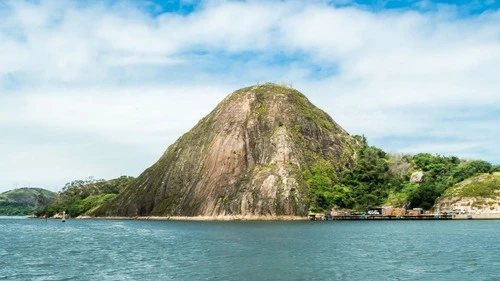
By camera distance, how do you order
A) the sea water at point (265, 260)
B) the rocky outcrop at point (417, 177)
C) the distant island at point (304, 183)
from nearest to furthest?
1. the sea water at point (265, 260)
2. the distant island at point (304, 183)
3. the rocky outcrop at point (417, 177)

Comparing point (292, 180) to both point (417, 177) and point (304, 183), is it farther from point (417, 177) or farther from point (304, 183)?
point (417, 177)

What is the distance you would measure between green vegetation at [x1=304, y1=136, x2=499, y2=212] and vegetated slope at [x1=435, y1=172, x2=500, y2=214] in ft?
0.95

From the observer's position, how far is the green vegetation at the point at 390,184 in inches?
6644

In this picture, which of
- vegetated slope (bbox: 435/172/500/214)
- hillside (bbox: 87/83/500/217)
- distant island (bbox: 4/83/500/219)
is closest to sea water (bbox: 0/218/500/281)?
vegetated slope (bbox: 435/172/500/214)

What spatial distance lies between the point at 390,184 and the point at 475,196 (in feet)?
114

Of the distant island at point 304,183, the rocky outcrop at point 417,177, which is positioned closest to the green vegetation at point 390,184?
the distant island at point 304,183

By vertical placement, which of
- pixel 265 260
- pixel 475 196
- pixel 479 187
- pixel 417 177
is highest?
pixel 417 177

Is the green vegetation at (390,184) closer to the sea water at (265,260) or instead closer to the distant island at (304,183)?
the distant island at (304,183)

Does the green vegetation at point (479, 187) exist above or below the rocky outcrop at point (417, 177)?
below

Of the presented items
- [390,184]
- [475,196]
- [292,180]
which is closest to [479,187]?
[475,196]

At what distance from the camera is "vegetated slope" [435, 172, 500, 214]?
15688 centimetres

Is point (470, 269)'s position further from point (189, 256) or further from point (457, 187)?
point (457, 187)

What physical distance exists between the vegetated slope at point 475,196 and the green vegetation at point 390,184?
0.29 metres

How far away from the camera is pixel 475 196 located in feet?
524
